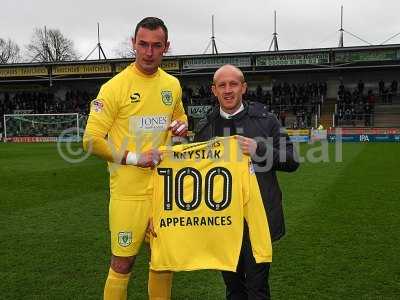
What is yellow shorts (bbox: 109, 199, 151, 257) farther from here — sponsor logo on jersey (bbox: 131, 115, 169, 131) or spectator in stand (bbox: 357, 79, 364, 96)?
spectator in stand (bbox: 357, 79, 364, 96)

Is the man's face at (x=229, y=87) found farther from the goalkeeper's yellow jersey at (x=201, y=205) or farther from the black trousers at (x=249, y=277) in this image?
the black trousers at (x=249, y=277)

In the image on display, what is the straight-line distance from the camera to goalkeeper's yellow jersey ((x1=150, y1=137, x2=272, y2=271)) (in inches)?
130

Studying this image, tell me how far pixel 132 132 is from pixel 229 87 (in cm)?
83

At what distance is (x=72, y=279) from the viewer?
507 centimetres

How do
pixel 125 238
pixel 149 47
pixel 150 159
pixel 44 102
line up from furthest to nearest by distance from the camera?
1. pixel 44 102
2. pixel 125 238
3. pixel 149 47
4. pixel 150 159

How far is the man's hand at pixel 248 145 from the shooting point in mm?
3160

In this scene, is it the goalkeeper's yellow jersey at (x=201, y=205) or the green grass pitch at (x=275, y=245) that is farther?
the green grass pitch at (x=275, y=245)

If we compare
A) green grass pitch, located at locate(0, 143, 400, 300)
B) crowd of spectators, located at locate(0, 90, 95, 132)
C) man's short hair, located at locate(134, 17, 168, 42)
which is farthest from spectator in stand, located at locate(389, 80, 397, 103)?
man's short hair, located at locate(134, 17, 168, 42)

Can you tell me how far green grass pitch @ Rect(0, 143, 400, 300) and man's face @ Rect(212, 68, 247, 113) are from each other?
84.5 inches

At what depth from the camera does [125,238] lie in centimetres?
361

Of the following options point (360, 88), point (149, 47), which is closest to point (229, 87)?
point (149, 47)

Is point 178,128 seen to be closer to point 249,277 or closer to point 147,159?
point 147,159

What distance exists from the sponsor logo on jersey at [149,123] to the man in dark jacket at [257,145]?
50cm

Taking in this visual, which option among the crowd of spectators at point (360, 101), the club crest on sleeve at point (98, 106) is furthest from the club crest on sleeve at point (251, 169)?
the crowd of spectators at point (360, 101)
